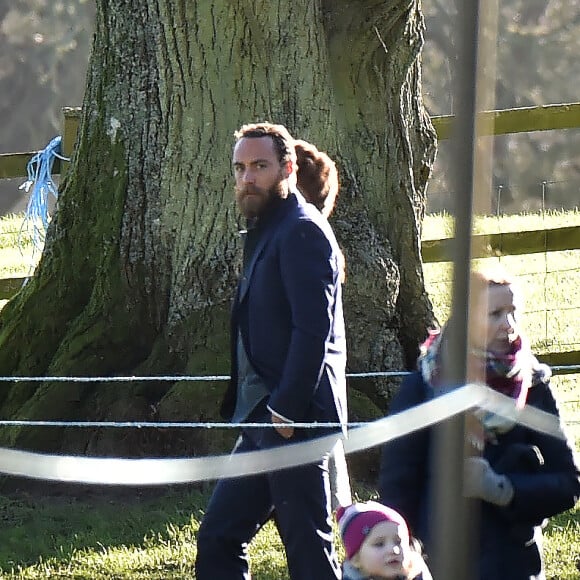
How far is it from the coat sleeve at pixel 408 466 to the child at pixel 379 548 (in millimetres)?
41

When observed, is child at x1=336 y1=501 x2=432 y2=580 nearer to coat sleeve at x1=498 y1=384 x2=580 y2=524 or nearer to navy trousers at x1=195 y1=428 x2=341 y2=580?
coat sleeve at x1=498 y1=384 x2=580 y2=524

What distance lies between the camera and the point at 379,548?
348cm

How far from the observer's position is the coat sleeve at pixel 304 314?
4.01 metres

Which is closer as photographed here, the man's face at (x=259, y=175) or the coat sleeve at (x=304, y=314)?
the coat sleeve at (x=304, y=314)

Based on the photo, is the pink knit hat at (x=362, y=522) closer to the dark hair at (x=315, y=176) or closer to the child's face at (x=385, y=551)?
the child's face at (x=385, y=551)

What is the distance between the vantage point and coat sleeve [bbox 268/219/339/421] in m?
4.01

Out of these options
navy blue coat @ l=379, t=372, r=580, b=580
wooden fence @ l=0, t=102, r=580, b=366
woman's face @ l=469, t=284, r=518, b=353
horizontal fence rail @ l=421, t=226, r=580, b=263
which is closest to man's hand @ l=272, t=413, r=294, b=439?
navy blue coat @ l=379, t=372, r=580, b=580

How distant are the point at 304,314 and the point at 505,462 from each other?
812 mm

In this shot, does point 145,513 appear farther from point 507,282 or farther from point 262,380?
point 507,282

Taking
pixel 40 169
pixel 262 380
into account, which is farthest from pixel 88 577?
pixel 40 169

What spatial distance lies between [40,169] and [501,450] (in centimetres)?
462

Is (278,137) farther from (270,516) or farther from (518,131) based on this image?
(518,131)

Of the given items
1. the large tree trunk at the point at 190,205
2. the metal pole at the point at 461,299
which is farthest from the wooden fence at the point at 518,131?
the metal pole at the point at 461,299

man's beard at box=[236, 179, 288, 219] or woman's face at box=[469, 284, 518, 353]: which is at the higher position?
man's beard at box=[236, 179, 288, 219]
